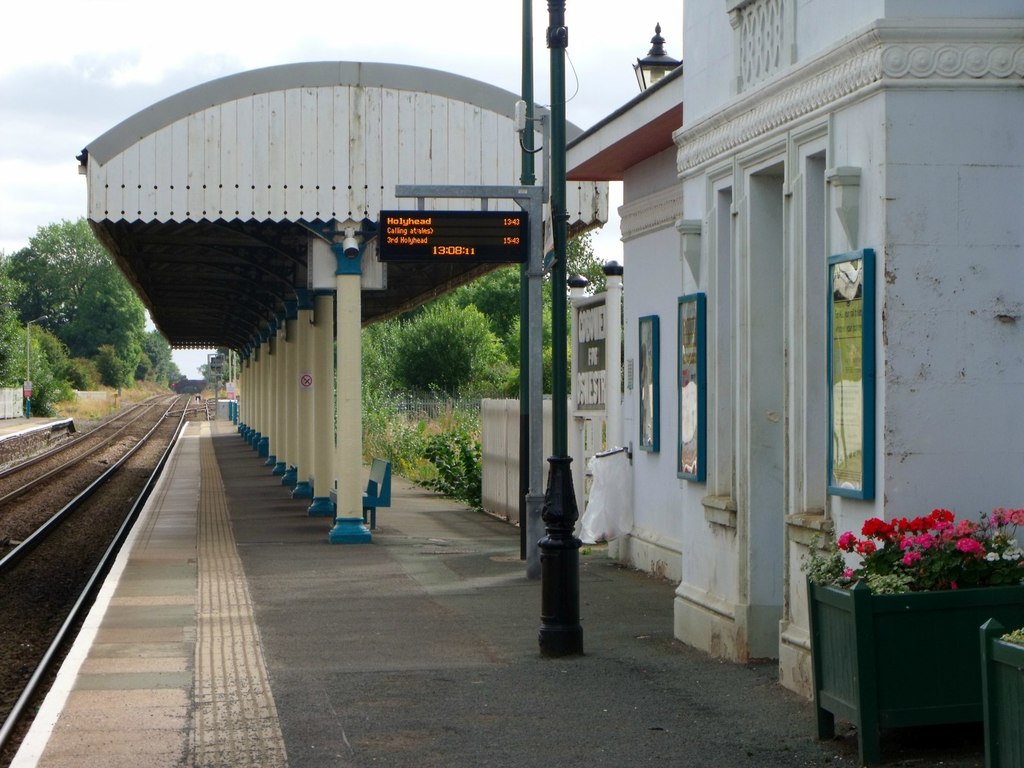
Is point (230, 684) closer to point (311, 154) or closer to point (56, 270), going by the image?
point (311, 154)

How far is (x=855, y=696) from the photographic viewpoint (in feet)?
21.5

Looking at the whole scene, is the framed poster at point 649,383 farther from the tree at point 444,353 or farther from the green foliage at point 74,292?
the green foliage at point 74,292

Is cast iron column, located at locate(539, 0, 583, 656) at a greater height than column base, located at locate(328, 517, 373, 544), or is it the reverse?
cast iron column, located at locate(539, 0, 583, 656)

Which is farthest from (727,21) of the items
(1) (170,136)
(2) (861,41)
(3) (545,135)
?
(1) (170,136)

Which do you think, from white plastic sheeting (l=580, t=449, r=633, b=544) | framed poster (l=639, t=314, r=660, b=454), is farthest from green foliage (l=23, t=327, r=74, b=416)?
framed poster (l=639, t=314, r=660, b=454)

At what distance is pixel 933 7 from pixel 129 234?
14149 mm

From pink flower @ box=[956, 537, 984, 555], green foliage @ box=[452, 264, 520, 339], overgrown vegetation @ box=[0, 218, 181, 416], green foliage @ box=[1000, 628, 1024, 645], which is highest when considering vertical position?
overgrown vegetation @ box=[0, 218, 181, 416]

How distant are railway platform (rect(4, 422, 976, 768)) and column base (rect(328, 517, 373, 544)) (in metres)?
1.89

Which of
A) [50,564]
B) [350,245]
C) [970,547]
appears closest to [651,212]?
[350,245]

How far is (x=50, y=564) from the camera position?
18.2 metres

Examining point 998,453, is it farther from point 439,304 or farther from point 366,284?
point 439,304

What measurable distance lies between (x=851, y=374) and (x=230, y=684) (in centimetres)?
394

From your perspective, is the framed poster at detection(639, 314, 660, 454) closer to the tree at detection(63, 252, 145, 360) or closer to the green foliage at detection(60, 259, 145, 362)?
the tree at detection(63, 252, 145, 360)

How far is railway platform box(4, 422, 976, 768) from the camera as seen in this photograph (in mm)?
7137
